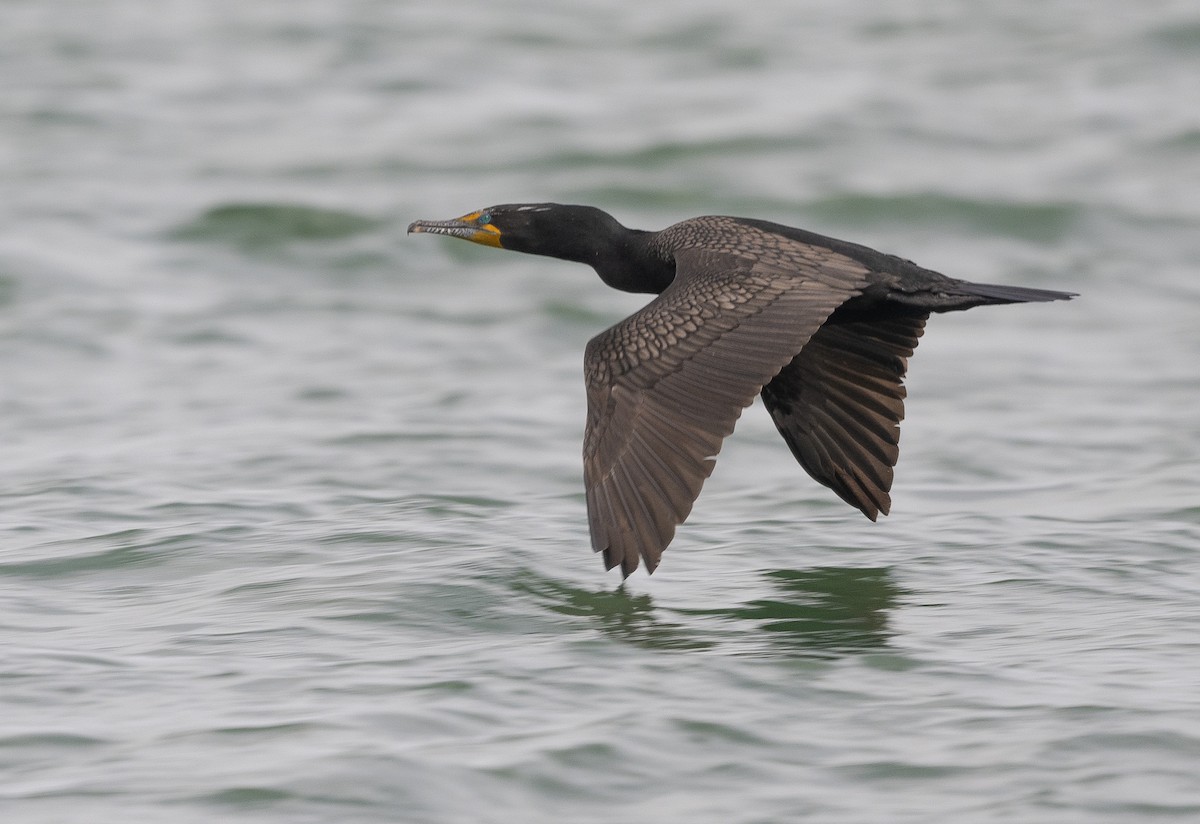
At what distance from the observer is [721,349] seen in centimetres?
663

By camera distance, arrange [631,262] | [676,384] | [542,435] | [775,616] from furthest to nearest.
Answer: [542,435]
[631,262]
[775,616]
[676,384]

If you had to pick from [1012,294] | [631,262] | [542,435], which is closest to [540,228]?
[631,262]

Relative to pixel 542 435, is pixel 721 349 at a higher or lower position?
higher

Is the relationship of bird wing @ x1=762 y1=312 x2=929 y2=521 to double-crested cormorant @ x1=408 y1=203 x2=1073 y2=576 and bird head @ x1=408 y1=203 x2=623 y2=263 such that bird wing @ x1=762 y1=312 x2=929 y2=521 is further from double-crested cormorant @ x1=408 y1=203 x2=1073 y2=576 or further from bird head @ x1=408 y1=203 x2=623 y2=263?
bird head @ x1=408 y1=203 x2=623 y2=263

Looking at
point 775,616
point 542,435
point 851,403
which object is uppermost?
point 851,403

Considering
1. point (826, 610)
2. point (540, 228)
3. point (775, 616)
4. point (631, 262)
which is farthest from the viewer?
point (540, 228)

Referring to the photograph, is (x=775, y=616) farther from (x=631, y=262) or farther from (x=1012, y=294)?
(x=631, y=262)

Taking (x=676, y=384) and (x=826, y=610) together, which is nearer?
(x=676, y=384)

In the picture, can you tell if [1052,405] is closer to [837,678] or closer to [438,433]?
[438,433]

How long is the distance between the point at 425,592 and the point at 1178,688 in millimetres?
2688

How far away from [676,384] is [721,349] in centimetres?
22

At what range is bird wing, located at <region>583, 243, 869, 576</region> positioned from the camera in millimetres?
6281

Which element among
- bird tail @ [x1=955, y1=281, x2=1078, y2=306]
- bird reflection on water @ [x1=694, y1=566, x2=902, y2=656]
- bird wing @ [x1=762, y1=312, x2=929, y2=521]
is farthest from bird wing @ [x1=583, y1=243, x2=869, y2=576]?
bird wing @ [x1=762, y1=312, x2=929, y2=521]

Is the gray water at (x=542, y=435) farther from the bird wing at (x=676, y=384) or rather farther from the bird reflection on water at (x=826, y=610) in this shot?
the bird wing at (x=676, y=384)
